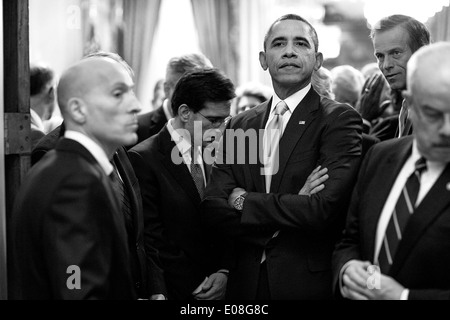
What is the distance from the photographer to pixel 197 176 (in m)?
3.40

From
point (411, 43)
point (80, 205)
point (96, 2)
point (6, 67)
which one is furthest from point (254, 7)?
point (80, 205)

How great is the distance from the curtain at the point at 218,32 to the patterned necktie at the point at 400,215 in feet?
23.6

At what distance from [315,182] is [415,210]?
780 mm

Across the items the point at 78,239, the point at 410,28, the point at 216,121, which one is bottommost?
the point at 78,239

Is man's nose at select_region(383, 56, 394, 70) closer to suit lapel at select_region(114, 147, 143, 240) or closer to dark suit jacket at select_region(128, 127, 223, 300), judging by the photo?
dark suit jacket at select_region(128, 127, 223, 300)

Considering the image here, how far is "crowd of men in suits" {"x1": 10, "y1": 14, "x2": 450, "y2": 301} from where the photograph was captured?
208 centimetres

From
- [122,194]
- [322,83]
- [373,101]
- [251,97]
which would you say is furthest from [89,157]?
[251,97]

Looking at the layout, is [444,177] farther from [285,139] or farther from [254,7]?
[254,7]

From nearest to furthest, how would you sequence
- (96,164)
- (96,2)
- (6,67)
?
(96,164)
(6,67)
(96,2)

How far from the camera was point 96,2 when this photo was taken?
8492 mm

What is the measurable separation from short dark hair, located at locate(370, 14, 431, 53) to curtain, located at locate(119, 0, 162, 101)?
6.17 metres

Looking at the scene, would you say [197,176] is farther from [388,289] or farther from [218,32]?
[218,32]

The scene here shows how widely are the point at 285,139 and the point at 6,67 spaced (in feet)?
4.12

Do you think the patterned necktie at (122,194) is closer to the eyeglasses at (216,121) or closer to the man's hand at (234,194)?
the man's hand at (234,194)
